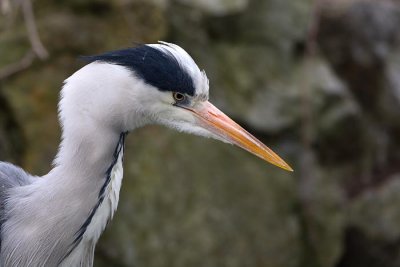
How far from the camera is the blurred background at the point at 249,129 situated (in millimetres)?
4297

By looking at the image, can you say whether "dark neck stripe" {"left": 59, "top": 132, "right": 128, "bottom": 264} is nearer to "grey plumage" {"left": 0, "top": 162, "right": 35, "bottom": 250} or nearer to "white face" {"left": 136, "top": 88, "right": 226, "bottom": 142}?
"white face" {"left": 136, "top": 88, "right": 226, "bottom": 142}

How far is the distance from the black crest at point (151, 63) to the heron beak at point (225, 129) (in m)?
0.16

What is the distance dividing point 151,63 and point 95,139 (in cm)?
26

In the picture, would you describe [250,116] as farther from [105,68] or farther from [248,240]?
[105,68]

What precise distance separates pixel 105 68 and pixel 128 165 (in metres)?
2.27

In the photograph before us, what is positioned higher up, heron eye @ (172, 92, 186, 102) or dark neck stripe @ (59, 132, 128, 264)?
heron eye @ (172, 92, 186, 102)

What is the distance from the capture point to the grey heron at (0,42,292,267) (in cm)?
218

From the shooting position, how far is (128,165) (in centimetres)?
442

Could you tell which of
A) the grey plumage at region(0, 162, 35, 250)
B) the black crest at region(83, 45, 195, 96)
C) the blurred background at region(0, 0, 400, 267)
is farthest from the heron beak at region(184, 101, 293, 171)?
the blurred background at region(0, 0, 400, 267)

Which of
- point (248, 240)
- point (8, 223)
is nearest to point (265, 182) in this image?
point (248, 240)

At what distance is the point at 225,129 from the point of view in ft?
7.77

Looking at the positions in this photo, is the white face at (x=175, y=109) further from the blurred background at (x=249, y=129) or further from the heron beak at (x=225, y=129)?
the blurred background at (x=249, y=129)

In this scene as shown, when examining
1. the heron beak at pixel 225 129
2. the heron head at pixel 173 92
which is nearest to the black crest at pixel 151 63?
the heron head at pixel 173 92

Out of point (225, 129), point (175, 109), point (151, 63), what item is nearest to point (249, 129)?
point (225, 129)
